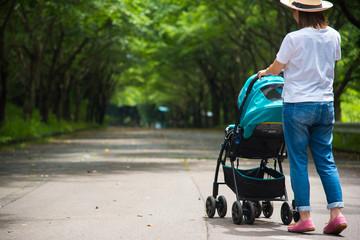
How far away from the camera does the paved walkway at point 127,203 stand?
18.5ft

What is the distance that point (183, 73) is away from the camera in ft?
189

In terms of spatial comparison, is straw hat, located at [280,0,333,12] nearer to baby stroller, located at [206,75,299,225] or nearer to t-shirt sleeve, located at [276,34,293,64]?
t-shirt sleeve, located at [276,34,293,64]

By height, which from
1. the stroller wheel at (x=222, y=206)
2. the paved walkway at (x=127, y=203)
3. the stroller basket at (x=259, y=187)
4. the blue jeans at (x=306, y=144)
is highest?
the blue jeans at (x=306, y=144)

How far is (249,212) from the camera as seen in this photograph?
6059mm

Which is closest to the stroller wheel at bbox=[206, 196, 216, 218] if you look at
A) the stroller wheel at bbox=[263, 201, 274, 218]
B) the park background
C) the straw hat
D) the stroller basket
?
the stroller basket

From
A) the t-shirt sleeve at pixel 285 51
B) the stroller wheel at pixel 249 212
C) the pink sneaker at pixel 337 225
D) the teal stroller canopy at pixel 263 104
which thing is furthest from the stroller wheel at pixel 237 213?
the t-shirt sleeve at pixel 285 51

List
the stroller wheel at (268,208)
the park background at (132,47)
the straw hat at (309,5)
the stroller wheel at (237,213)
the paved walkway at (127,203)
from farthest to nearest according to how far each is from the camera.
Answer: the park background at (132,47) → the stroller wheel at (268,208) → the stroller wheel at (237,213) → the paved walkway at (127,203) → the straw hat at (309,5)

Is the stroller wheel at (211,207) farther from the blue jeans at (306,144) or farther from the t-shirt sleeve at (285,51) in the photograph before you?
the t-shirt sleeve at (285,51)

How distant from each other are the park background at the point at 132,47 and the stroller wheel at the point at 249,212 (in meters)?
9.13

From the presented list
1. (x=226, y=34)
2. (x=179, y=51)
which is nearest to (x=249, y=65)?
(x=179, y=51)

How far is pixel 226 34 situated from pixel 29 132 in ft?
41.7

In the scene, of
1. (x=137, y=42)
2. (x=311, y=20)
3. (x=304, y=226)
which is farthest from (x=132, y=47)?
(x=304, y=226)

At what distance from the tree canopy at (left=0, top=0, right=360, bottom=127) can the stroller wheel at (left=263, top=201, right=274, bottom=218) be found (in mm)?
8688

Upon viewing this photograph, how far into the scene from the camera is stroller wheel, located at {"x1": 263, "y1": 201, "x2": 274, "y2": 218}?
6.48 metres
